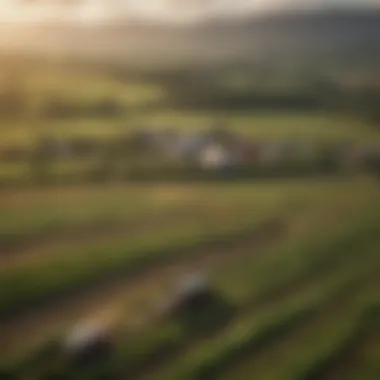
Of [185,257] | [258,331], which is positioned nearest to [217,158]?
[185,257]

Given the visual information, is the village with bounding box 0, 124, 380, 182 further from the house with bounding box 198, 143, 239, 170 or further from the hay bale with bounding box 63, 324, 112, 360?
the hay bale with bounding box 63, 324, 112, 360

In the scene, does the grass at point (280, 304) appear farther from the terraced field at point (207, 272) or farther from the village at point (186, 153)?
the village at point (186, 153)

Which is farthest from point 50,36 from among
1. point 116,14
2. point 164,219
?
point 164,219

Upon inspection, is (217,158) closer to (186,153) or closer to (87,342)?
(186,153)

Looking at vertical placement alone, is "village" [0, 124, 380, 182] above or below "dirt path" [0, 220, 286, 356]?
above

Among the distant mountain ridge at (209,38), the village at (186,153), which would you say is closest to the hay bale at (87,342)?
the village at (186,153)

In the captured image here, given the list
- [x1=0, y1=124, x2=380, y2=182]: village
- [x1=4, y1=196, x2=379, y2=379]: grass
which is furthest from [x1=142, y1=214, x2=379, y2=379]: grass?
[x1=0, y1=124, x2=380, y2=182]: village

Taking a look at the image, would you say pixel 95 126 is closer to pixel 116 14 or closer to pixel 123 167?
pixel 123 167
